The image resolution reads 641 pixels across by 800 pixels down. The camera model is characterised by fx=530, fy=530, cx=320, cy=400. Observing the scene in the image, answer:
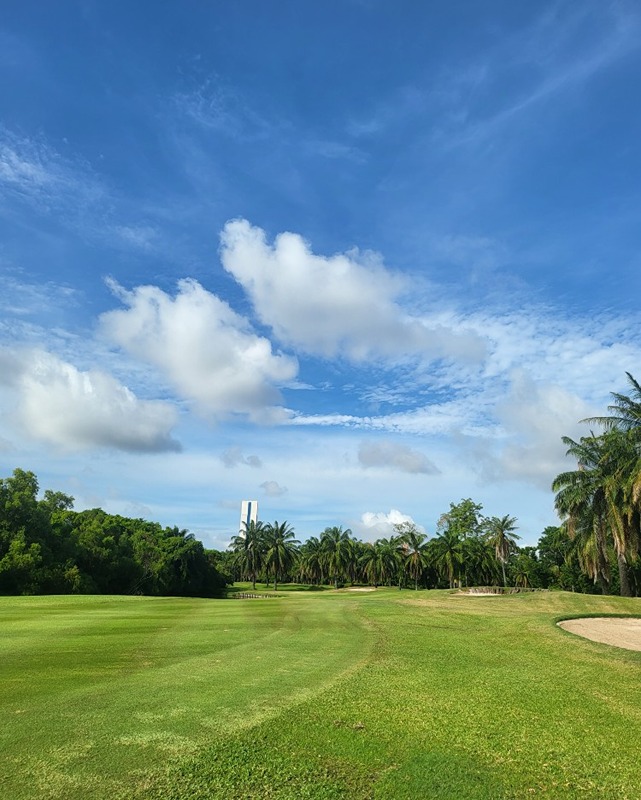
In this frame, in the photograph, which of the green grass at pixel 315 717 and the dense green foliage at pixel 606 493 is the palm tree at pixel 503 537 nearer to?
the dense green foliage at pixel 606 493

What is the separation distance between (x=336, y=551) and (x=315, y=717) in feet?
309

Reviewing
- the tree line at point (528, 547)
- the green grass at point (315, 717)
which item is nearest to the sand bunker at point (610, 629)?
the green grass at point (315, 717)

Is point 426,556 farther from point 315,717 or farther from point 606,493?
point 315,717

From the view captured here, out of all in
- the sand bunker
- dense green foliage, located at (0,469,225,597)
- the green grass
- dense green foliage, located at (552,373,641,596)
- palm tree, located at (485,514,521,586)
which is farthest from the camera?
palm tree, located at (485,514,521,586)

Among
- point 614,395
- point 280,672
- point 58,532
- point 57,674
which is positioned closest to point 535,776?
point 280,672

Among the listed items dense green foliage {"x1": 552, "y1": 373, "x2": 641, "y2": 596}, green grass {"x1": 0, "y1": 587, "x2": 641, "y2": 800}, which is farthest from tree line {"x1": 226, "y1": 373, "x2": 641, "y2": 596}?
green grass {"x1": 0, "y1": 587, "x2": 641, "y2": 800}

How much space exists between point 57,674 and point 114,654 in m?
2.39

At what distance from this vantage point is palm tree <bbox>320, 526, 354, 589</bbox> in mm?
99463

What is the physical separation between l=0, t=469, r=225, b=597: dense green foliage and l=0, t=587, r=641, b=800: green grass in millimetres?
42041

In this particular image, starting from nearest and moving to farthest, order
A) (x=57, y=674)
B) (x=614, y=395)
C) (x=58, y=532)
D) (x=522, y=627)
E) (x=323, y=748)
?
1. (x=323, y=748)
2. (x=57, y=674)
3. (x=522, y=627)
4. (x=614, y=395)
5. (x=58, y=532)

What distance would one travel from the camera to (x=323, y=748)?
6789 mm

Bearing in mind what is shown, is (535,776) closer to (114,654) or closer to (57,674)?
(57,674)

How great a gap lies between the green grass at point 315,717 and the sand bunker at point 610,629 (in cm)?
196

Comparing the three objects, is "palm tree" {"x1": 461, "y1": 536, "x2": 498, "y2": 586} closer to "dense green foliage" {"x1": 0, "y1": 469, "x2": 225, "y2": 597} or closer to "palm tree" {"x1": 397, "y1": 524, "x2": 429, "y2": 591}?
"palm tree" {"x1": 397, "y1": 524, "x2": 429, "y2": 591}
